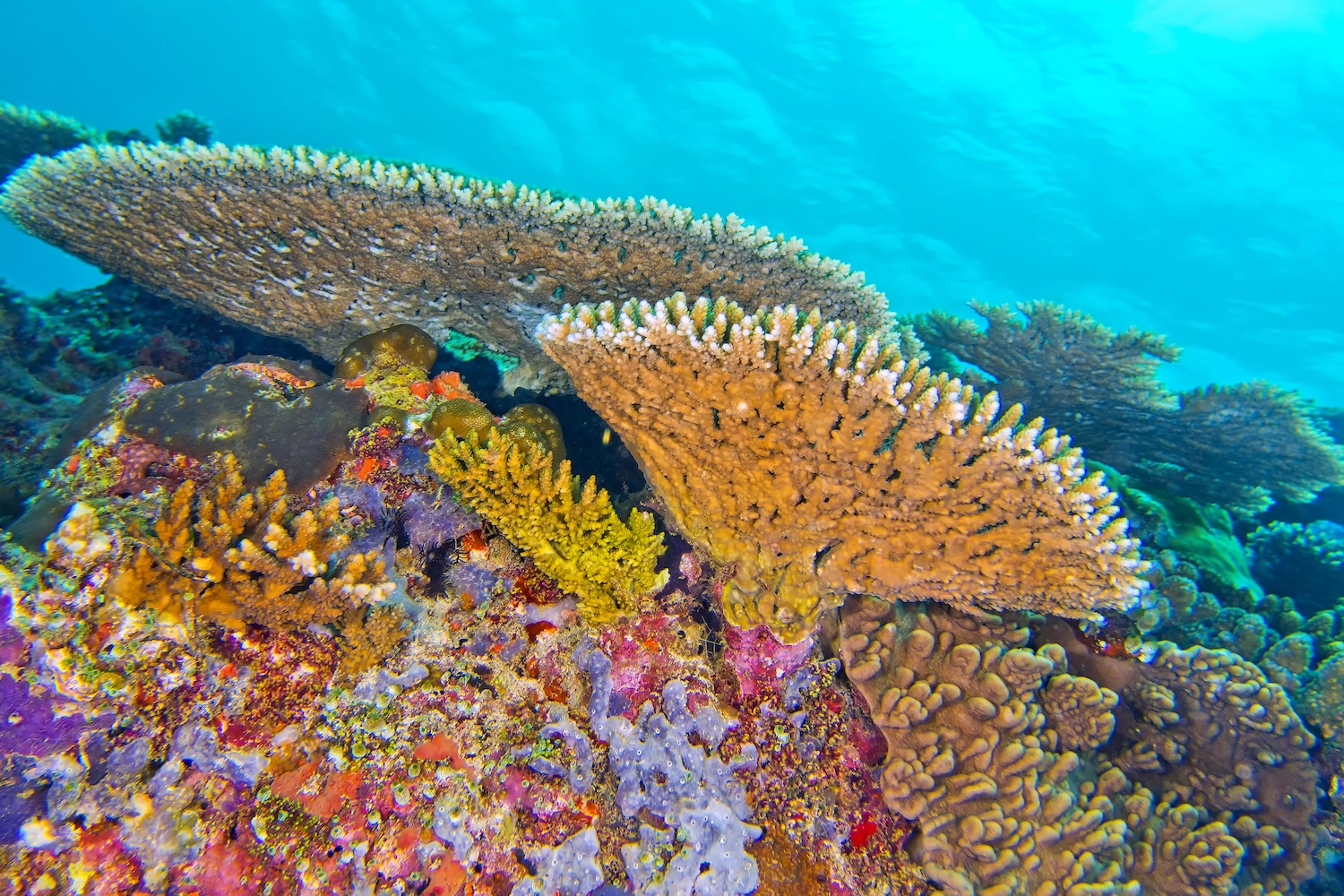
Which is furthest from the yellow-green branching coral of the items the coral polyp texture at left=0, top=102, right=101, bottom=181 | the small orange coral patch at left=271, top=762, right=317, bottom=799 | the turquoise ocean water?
the turquoise ocean water

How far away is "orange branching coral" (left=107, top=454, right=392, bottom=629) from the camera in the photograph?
2.54 meters

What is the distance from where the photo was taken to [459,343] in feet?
18.5

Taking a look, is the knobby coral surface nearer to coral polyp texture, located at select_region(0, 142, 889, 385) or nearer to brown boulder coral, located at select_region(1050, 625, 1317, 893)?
brown boulder coral, located at select_region(1050, 625, 1317, 893)

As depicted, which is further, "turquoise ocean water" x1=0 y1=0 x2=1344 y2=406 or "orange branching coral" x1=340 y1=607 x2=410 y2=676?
"turquoise ocean water" x1=0 y1=0 x2=1344 y2=406

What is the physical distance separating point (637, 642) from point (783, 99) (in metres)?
62.5

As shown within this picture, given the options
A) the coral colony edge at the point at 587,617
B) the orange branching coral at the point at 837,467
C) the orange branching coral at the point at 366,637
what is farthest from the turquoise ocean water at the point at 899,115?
the orange branching coral at the point at 366,637

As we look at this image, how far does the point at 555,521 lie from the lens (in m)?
3.09

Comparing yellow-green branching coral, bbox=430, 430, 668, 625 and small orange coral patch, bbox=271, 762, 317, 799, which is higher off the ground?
yellow-green branching coral, bbox=430, 430, 668, 625

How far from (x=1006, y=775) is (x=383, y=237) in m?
4.99

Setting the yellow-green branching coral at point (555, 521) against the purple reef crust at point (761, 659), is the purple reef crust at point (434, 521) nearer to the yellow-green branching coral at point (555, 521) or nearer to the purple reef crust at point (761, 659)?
the yellow-green branching coral at point (555, 521)

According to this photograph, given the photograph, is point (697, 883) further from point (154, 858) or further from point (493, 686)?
point (154, 858)

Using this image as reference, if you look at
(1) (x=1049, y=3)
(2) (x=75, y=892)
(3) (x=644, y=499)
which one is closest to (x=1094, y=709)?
(3) (x=644, y=499)

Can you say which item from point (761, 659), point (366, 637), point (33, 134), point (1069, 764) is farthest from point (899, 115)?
point (366, 637)

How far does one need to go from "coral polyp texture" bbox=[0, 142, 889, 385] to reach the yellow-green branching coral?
151 centimetres
